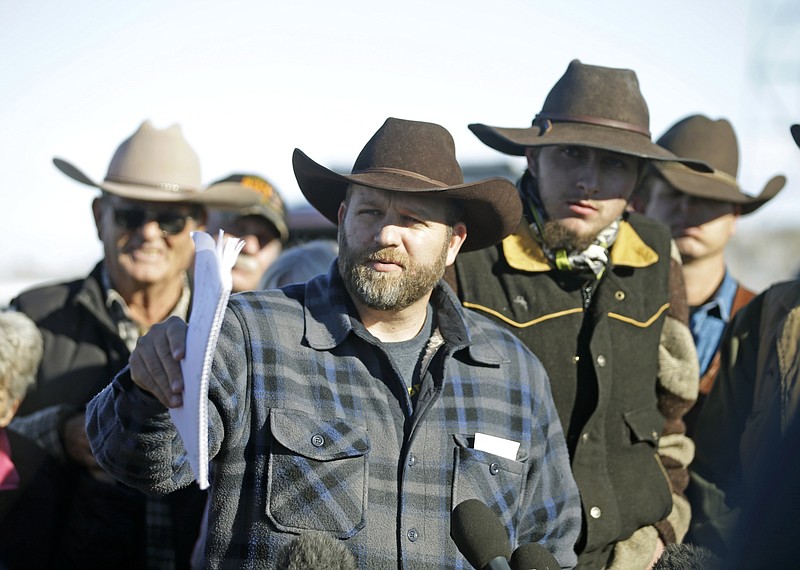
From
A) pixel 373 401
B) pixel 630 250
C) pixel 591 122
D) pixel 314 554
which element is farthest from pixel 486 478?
pixel 591 122

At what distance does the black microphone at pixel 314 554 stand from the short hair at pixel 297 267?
8.40ft

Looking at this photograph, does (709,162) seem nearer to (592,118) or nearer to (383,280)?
(592,118)

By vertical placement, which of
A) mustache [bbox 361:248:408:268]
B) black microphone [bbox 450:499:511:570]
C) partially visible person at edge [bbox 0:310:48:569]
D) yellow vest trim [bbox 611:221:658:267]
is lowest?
partially visible person at edge [bbox 0:310:48:569]

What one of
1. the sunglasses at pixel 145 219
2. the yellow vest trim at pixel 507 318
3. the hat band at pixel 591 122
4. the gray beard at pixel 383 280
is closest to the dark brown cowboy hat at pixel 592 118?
the hat band at pixel 591 122

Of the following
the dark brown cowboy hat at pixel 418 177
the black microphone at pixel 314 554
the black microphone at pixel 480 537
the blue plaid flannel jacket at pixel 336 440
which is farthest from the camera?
the dark brown cowboy hat at pixel 418 177

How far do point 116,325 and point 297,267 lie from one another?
37.1 inches

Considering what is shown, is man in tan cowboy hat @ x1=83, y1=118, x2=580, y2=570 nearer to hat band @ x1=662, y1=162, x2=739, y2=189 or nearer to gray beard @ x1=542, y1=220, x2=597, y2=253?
gray beard @ x1=542, y1=220, x2=597, y2=253

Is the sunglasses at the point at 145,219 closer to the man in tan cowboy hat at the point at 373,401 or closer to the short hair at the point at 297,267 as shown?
the short hair at the point at 297,267

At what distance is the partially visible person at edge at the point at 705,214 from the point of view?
5117mm

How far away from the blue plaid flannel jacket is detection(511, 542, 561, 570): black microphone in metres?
0.81

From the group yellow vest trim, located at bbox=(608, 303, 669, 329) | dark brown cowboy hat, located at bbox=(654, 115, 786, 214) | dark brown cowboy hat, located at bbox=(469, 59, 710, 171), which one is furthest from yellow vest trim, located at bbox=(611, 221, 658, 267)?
dark brown cowboy hat, located at bbox=(654, 115, 786, 214)

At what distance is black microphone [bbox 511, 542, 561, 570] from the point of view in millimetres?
2152

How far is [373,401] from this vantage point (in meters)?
3.07

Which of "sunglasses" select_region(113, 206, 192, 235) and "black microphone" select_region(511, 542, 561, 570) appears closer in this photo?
"black microphone" select_region(511, 542, 561, 570)
